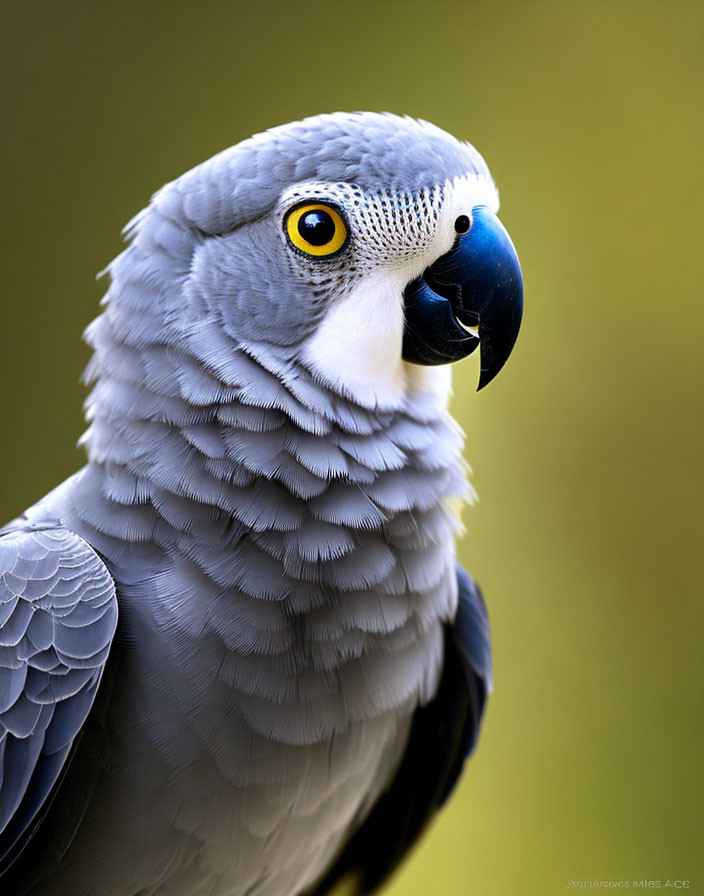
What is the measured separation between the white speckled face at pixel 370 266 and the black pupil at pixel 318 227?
0.6 inches

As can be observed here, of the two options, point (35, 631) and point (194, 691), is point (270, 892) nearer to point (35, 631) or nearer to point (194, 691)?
point (194, 691)

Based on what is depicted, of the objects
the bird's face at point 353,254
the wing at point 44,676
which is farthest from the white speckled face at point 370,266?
the wing at point 44,676

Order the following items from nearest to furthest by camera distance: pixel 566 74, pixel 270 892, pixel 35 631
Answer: pixel 35 631 < pixel 270 892 < pixel 566 74

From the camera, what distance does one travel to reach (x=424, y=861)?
7.11ft

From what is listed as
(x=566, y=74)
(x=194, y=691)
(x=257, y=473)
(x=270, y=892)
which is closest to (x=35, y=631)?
(x=194, y=691)

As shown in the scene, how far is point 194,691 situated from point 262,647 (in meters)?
0.09

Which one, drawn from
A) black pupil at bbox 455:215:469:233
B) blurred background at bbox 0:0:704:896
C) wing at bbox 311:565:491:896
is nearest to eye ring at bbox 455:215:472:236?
black pupil at bbox 455:215:469:233

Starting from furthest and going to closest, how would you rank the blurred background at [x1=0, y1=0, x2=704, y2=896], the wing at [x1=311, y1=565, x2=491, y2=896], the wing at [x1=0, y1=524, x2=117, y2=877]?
1. the blurred background at [x1=0, y1=0, x2=704, y2=896]
2. the wing at [x1=311, y1=565, x2=491, y2=896]
3. the wing at [x1=0, y1=524, x2=117, y2=877]

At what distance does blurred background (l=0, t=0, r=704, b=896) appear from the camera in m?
2.12

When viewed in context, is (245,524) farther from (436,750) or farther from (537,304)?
(537,304)

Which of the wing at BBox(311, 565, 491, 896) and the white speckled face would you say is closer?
the white speckled face

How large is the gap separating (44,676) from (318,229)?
561 millimetres

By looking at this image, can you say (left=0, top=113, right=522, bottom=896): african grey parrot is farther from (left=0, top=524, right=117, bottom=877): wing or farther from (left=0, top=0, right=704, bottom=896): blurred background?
(left=0, top=0, right=704, bottom=896): blurred background

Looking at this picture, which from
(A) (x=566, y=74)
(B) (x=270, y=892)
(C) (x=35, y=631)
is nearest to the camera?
(C) (x=35, y=631)
